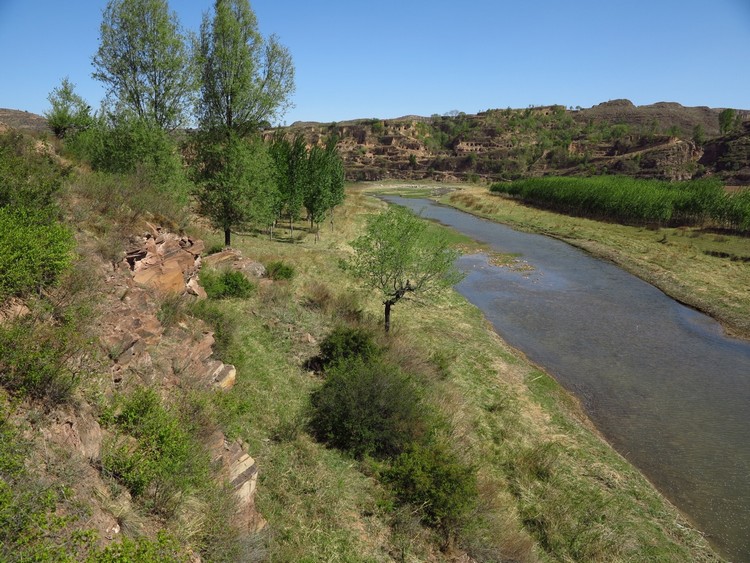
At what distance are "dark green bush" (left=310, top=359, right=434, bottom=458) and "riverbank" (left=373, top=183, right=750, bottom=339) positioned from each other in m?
24.2

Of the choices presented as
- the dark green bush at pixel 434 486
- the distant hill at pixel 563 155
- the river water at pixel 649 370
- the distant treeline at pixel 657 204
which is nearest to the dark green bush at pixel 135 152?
the dark green bush at pixel 434 486

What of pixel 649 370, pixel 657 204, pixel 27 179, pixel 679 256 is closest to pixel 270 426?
pixel 27 179

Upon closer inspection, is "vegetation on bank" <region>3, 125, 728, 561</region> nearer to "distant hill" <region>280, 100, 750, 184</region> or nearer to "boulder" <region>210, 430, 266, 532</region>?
"boulder" <region>210, 430, 266, 532</region>

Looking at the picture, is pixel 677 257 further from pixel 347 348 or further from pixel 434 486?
pixel 434 486

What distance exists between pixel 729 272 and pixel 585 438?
104 feet

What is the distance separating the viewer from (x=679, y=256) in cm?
4122

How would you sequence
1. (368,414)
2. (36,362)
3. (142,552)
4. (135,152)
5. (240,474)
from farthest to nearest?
(135,152) → (368,414) → (240,474) → (36,362) → (142,552)

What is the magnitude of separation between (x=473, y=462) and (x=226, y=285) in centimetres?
1121

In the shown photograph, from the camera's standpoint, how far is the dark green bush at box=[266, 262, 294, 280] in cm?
2152

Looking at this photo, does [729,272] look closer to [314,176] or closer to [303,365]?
[314,176]

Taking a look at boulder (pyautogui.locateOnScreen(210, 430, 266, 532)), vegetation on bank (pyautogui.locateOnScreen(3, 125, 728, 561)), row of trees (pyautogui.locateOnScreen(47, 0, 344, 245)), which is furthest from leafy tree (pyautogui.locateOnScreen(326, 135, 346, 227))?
boulder (pyautogui.locateOnScreen(210, 430, 266, 532))

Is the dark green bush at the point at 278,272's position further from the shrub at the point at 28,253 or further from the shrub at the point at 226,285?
the shrub at the point at 28,253

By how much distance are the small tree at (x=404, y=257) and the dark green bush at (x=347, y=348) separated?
4.24m

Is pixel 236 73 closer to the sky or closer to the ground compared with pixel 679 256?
closer to the sky
